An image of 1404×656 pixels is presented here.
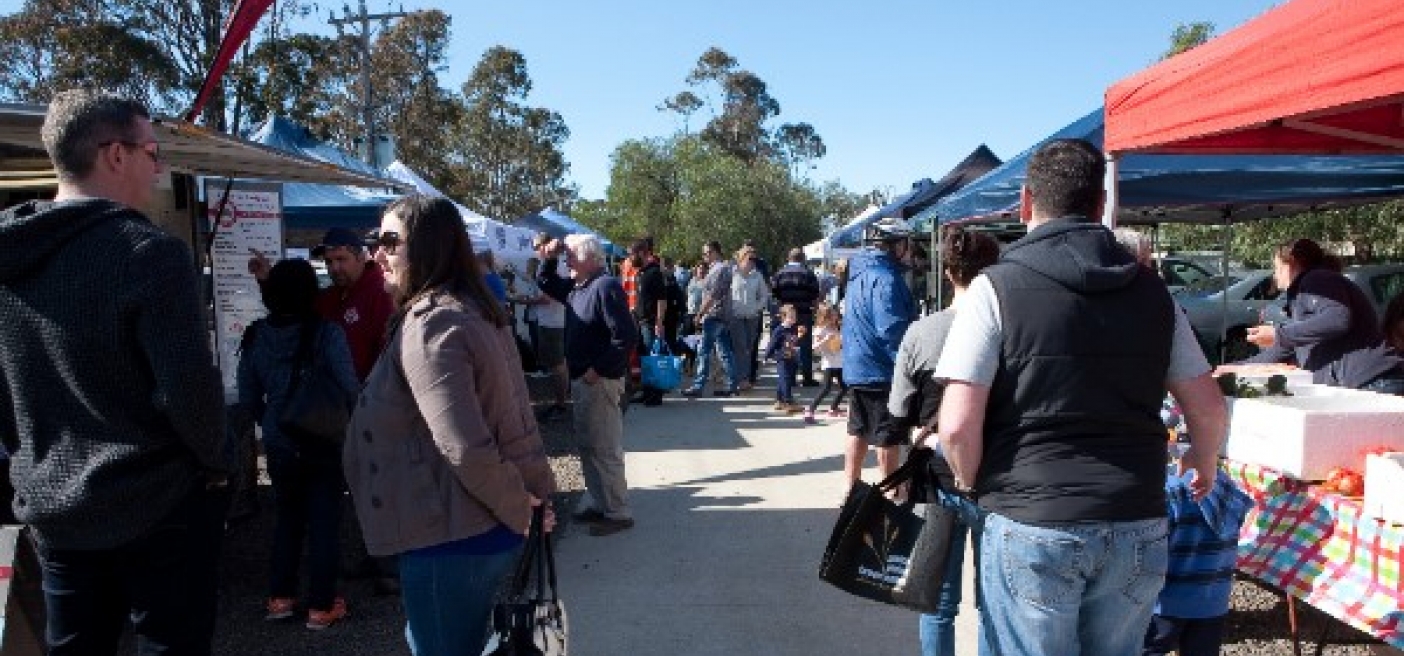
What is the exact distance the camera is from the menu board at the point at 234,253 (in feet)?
20.8

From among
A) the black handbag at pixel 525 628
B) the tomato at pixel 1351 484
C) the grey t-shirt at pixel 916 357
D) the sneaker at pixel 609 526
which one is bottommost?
the sneaker at pixel 609 526

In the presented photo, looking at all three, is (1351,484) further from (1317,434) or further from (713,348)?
(713,348)

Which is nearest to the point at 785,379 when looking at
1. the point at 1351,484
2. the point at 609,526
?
the point at 609,526

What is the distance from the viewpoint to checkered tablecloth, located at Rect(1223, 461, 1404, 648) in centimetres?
295

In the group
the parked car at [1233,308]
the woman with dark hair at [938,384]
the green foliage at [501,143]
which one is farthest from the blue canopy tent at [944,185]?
the green foliage at [501,143]

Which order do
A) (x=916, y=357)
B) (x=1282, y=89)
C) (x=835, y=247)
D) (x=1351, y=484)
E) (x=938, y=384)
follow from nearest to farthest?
(x=1351, y=484), (x=938, y=384), (x=916, y=357), (x=1282, y=89), (x=835, y=247)

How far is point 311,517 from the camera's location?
166 inches

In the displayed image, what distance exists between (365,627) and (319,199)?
5.92m

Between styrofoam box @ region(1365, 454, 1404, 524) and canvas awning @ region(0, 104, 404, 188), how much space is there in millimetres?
4186

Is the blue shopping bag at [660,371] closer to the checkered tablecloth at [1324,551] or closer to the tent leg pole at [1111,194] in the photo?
the tent leg pole at [1111,194]

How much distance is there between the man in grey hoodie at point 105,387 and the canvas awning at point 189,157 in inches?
58.3

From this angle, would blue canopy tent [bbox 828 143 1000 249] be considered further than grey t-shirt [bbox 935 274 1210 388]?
Yes

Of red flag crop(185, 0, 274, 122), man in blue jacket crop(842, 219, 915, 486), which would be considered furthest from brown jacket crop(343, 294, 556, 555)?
red flag crop(185, 0, 274, 122)

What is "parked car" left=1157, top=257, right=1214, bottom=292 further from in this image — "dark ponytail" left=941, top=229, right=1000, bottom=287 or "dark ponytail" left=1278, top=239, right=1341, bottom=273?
"dark ponytail" left=941, top=229, right=1000, bottom=287
